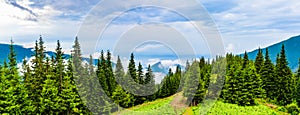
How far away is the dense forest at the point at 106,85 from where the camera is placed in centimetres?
4272

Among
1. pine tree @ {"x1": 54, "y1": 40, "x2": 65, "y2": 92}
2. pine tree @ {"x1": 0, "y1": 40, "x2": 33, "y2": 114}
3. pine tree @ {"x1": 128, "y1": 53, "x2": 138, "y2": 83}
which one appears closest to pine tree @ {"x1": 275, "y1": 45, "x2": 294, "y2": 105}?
pine tree @ {"x1": 128, "y1": 53, "x2": 138, "y2": 83}

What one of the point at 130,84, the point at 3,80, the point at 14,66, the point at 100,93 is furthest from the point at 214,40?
the point at 130,84

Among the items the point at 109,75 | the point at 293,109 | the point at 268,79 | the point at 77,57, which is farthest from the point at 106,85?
the point at 293,109

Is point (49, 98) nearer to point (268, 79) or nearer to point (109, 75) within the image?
point (109, 75)

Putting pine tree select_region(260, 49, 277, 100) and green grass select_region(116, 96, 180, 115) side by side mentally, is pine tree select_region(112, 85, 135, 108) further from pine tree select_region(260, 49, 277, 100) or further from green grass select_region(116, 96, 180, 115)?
pine tree select_region(260, 49, 277, 100)

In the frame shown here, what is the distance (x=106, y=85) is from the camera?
219ft

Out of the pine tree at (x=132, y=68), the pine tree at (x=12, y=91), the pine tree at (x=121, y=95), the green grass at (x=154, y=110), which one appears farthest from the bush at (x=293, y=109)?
the pine tree at (x=12, y=91)

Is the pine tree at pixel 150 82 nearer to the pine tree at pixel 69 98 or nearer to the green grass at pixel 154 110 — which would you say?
the green grass at pixel 154 110

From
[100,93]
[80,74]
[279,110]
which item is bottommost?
[279,110]

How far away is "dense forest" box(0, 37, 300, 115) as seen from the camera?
4272 cm

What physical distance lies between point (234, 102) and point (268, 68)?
14.6 meters

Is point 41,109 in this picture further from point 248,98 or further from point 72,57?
point 248,98

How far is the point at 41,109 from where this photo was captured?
1683 inches

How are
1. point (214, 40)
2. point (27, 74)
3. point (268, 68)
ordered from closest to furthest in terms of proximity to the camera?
point (214, 40) < point (27, 74) < point (268, 68)
